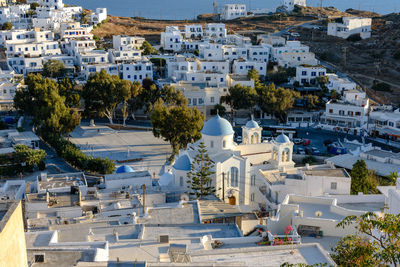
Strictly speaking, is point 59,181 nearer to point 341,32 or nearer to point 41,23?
point 41,23

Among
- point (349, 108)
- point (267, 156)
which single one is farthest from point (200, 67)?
point (267, 156)

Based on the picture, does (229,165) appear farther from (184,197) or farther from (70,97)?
(70,97)

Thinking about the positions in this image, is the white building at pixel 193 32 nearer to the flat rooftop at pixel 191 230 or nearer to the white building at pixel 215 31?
the white building at pixel 215 31

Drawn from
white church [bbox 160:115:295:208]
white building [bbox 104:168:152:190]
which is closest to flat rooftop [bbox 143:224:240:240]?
white church [bbox 160:115:295:208]

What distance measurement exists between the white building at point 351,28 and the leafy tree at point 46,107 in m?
59.7

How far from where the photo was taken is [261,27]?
10150 centimetres

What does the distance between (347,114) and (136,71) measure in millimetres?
25209

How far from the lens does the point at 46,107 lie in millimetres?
45469

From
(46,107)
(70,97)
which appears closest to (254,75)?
(70,97)

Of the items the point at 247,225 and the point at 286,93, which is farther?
the point at 286,93

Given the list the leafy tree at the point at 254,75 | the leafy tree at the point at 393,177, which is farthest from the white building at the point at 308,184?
the leafy tree at the point at 254,75

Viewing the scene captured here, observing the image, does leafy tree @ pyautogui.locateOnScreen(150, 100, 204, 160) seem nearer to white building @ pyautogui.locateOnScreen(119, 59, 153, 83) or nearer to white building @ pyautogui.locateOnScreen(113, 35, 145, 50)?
white building @ pyautogui.locateOnScreen(119, 59, 153, 83)

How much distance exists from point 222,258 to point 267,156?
65.1 ft

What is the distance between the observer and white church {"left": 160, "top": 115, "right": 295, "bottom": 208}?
31250 millimetres
